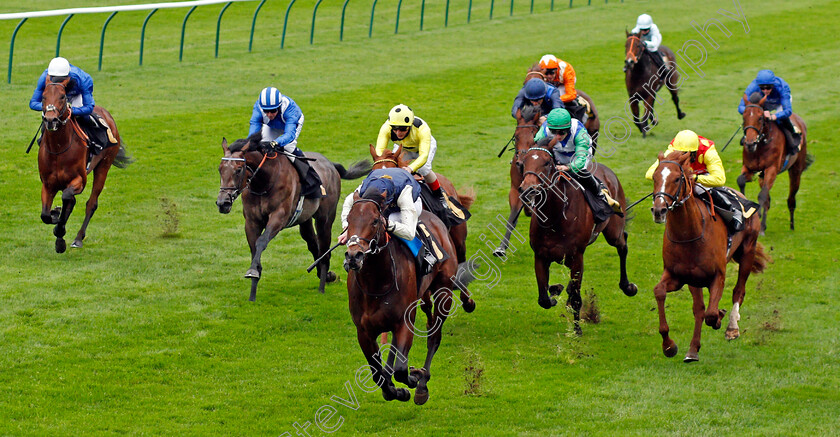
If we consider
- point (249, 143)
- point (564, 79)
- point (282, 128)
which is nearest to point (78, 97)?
point (282, 128)

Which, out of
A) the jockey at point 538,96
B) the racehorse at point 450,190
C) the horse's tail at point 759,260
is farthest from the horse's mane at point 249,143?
the horse's tail at point 759,260

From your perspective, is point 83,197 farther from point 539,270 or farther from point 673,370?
point 673,370

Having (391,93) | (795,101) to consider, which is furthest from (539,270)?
(795,101)

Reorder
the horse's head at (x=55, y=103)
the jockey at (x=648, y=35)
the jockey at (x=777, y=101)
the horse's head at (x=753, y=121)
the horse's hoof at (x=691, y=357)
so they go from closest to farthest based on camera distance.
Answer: the horse's hoof at (x=691, y=357) < the horse's head at (x=55, y=103) < the horse's head at (x=753, y=121) < the jockey at (x=777, y=101) < the jockey at (x=648, y=35)

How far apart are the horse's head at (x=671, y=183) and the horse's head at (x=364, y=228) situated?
288 centimetres

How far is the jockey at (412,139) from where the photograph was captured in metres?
10.3

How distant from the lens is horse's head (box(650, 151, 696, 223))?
370 inches

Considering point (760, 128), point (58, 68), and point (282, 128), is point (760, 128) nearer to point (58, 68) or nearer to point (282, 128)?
point (282, 128)

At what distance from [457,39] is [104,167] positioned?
18450mm

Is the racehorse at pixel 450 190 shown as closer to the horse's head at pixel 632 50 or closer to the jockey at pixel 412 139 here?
the jockey at pixel 412 139

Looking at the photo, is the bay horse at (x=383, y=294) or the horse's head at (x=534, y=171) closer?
the bay horse at (x=383, y=294)

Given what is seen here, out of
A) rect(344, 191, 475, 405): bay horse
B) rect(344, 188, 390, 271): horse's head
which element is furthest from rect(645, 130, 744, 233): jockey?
rect(344, 188, 390, 271): horse's head

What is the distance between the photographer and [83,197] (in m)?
16.8

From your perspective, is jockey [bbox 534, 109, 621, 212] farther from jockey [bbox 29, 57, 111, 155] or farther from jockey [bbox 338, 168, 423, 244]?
jockey [bbox 29, 57, 111, 155]
